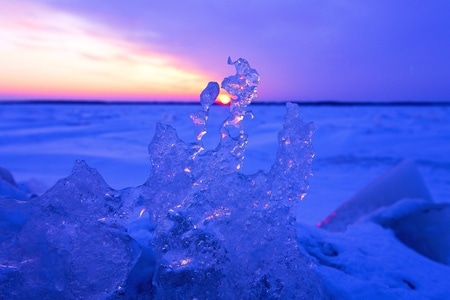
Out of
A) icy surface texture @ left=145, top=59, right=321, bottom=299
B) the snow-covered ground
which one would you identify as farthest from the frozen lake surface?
icy surface texture @ left=145, top=59, right=321, bottom=299

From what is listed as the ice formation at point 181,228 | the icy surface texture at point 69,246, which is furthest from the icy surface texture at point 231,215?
the icy surface texture at point 69,246

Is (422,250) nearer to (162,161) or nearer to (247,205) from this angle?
(247,205)

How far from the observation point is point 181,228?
1.23 metres

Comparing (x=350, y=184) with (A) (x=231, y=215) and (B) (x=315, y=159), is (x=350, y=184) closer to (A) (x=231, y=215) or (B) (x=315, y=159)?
(B) (x=315, y=159)

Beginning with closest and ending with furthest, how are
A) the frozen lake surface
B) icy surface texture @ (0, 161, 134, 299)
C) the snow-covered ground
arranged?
icy surface texture @ (0, 161, 134, 299)
the snow-covered ground
the frozen lake surface

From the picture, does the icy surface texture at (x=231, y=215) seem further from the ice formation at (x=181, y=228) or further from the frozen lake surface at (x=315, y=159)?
the frozen lake surface at (x=315, y=159)

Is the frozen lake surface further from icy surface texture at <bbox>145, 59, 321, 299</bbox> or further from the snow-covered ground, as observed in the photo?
icy surface texture at <bbox>145, 59, 321, 299</bbox>

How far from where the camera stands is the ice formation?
1.16m

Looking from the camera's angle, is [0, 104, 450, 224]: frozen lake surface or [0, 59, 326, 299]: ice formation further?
[0, 104, 450, 224]: frozen lake surface

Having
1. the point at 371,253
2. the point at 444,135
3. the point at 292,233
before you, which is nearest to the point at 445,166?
the point at 444,135

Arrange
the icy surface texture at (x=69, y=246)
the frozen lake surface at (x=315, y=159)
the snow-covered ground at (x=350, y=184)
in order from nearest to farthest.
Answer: the icy surface texture at (x=69, y=246) → the snow-covered ground at (x=350, y=184) → the frozen lake surface at (x=315, y=159)

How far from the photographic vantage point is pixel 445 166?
6566 millimetres

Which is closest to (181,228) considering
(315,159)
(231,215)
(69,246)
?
(231,215)

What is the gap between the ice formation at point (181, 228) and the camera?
1163 millimetres
